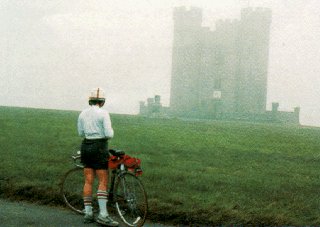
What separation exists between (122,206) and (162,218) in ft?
2.97

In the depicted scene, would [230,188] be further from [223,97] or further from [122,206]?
[223,97]

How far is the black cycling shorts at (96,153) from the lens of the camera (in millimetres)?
6469

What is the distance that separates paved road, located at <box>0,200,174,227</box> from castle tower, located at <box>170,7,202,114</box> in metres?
76.2

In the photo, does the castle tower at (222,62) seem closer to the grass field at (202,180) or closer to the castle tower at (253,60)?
the castle tower at (253,60)

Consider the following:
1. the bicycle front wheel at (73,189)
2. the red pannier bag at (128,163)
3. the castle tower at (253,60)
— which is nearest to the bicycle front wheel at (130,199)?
the red pannier bag at (128,163)

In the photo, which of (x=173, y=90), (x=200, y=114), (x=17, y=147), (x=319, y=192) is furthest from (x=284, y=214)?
(x=173, y=90)

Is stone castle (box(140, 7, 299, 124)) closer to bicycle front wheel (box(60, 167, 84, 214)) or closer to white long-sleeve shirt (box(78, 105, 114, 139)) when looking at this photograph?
bicycle front wheel (box(60, 167, 84, 214))

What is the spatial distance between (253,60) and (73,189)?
259 feet

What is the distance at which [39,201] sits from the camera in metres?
8.09

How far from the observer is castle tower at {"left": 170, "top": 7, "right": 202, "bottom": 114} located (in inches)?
3312

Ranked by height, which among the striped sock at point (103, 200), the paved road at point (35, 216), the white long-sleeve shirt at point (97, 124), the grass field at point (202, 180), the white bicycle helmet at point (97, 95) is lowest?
the paved road at point (35, 216)

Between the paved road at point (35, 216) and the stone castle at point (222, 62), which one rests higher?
the stone castle at point (222, 62)

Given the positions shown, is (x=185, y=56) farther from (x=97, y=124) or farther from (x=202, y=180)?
(x=97, y=124)

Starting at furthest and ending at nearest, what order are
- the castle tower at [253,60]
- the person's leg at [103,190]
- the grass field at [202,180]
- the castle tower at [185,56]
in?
the castle tower at [185,56]
the castle tower at [253,60]
the grass field at [202,180]
the person's leg at [103,190]
